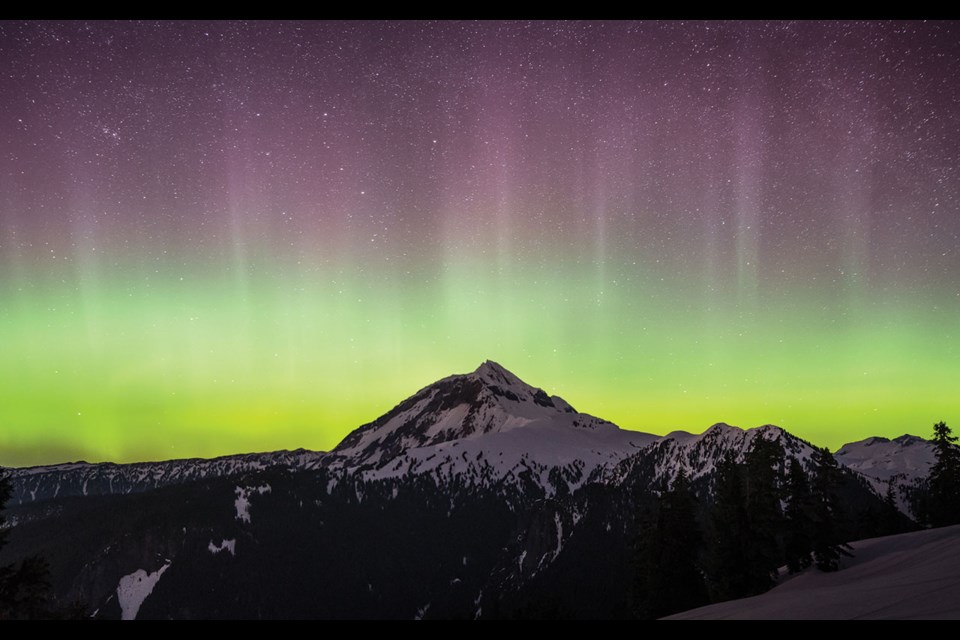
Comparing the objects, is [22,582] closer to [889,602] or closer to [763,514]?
[889,602]

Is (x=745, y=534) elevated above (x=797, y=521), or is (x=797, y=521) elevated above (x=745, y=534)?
(x=797, y=521)

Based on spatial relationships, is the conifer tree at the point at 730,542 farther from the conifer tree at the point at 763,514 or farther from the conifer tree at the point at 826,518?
the conifer tree at the point at 826,518

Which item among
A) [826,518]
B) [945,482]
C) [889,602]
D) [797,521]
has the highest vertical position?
[889,602]

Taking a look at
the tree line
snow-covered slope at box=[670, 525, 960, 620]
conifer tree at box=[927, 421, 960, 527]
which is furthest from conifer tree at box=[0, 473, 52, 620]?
conifer tree at box=[927, 421, 960, 527]

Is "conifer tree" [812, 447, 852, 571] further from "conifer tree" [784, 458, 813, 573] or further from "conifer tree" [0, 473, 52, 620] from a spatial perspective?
"conifer tree" [0, 473, 52, 620]

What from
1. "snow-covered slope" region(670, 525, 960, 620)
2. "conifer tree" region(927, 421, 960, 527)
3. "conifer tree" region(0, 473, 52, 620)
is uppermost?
"snow-covered slope" region(670, 525, 960, 620)

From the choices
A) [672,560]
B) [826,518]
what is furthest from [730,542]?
[826,518]

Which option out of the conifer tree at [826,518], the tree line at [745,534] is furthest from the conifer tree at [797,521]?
the conifer tree at [826,518]

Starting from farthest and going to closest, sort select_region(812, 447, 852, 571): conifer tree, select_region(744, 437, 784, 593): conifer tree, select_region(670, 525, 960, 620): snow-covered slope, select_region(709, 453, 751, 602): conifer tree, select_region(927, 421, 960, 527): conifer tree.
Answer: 1. select_region(927, 421, 960, 527): conifer tree
2. select_region(709, 453, 751, 602): conifer tree
3. select_region(744, 437, 784, 593): conifer tree
4. select_region(812, 447, 852, 571): conifer tree
5. select_region(670, 525, 960, 620): snow-covered slope
